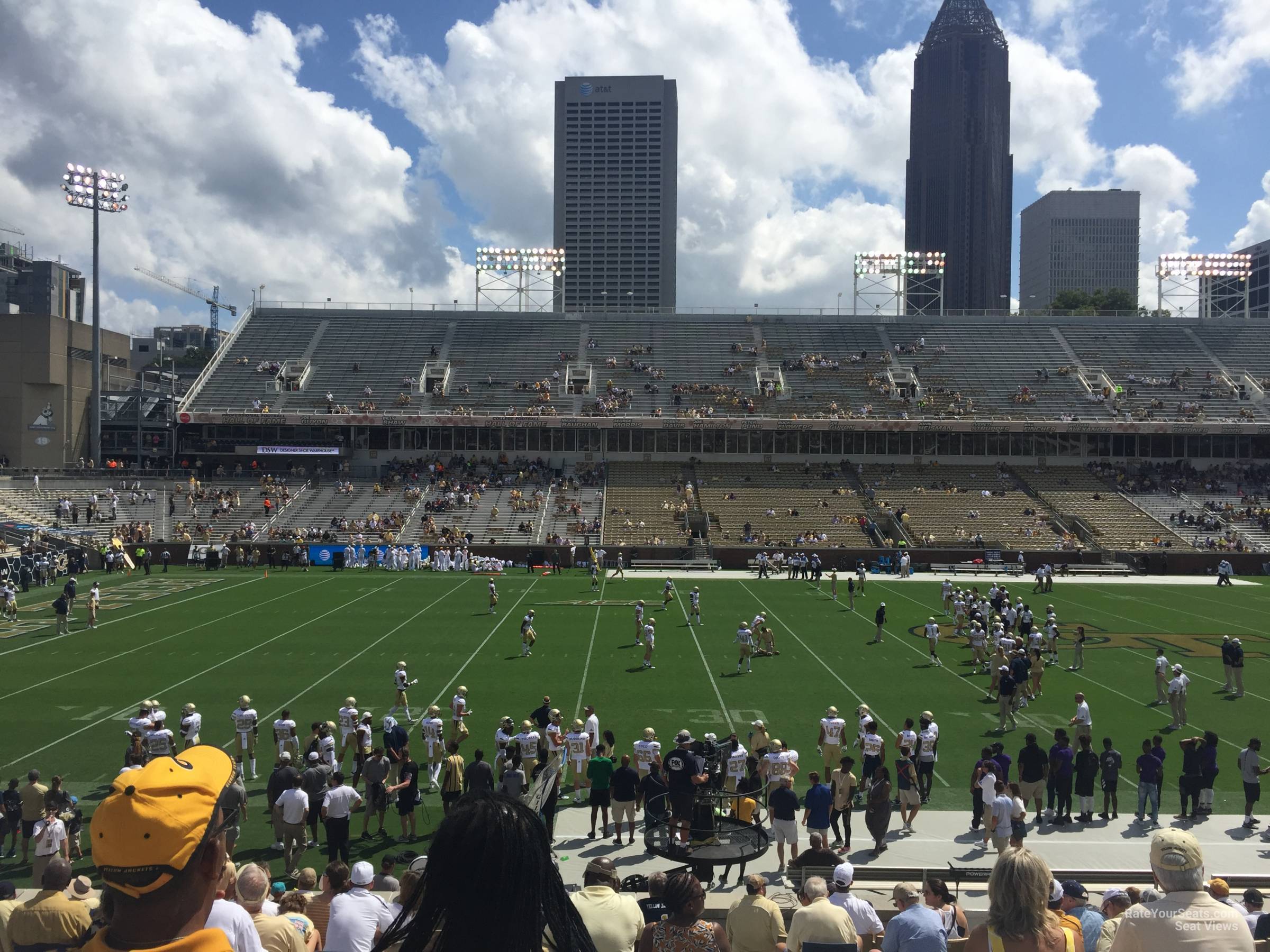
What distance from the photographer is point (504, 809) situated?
2.29 m

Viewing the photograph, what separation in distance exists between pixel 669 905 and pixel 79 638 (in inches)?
1019

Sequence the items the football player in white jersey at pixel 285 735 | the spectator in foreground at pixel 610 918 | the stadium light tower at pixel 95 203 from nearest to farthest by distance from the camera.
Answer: the spectator in foreground at pixel 610 918 < the football player in white jersey at pixel 285 735 < the stadium light tower at pixel 95 203

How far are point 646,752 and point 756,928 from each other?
277 inches

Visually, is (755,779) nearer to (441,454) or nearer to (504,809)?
(504,809)

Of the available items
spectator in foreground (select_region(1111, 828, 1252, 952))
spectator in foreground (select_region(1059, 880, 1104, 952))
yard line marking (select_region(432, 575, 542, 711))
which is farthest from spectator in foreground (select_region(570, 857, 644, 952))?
yard line marking (select_region(432, 575, 542, 711))

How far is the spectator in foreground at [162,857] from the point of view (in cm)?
216

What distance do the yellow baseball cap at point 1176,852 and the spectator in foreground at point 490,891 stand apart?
114 inches

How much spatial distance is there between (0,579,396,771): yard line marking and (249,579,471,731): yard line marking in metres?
2.73

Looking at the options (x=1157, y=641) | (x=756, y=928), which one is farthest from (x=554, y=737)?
(x=1157, y=641)

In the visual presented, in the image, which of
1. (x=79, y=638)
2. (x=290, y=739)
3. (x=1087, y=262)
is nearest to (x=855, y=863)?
(x=290, y=739)

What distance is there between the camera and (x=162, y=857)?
2176 millimetres

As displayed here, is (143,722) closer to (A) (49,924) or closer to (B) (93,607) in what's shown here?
(A) (49,924)

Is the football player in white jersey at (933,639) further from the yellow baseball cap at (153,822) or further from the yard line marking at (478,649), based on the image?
the yellow baseball cap at (153,822)

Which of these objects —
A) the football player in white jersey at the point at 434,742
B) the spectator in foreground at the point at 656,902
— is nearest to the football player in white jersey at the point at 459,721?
the football player in white jersey at the point at 434,742
